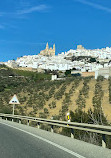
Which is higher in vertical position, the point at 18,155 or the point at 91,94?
the point at 91,94

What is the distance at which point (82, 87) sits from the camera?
51.6m

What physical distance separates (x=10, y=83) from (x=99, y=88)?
35071 mm

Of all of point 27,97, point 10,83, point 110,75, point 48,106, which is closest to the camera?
Result: point 48,106

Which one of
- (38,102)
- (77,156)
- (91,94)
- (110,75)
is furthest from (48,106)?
(77,156)

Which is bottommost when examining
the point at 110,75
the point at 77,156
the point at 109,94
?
the point at 77,156

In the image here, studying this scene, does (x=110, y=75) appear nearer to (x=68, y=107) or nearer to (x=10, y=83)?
(x=68, y=107)

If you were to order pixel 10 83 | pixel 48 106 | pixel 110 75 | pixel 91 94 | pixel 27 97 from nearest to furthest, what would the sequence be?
1. pixel 48 106
2. pixel 91 94
3. pixel 27 97
4. pixel 110 75
5. pixel 10 83

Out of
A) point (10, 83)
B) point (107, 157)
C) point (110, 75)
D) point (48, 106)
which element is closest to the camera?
point (107, 157)

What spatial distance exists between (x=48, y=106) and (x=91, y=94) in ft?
25.0

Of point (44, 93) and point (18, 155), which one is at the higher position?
point (44, 93)

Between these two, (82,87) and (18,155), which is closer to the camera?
(18,155)

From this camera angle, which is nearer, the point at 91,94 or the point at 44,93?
the point at 91,94

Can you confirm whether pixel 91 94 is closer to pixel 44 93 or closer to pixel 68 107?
pixel 68 107

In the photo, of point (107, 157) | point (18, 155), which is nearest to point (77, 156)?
point (107, 157)
